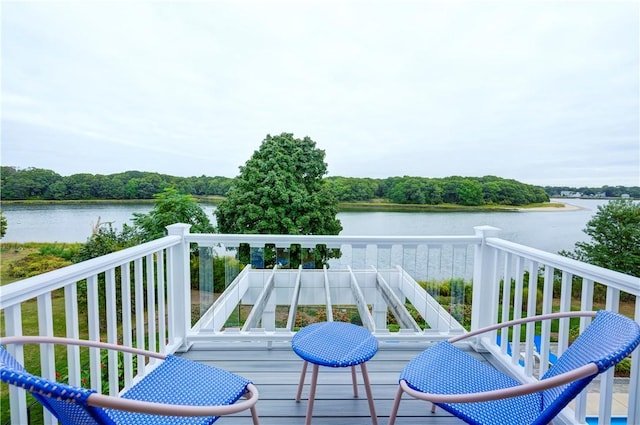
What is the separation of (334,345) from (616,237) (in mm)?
12339

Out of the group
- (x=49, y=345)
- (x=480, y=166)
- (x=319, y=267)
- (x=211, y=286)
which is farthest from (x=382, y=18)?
(x=480, y=166)

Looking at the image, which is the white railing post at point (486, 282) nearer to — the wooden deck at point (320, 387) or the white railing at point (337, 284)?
the white railing at point (337, 284)

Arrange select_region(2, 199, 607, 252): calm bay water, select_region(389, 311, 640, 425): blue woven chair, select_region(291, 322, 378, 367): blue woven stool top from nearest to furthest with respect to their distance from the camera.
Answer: select_region(389, 311, 640, 425): blue woven chair
select_region(291, 322, 378, 367): blue woven stool top
select_region(2, 199, 607, 252): calm bay water

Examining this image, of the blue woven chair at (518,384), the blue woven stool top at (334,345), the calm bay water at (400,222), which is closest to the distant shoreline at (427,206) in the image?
the calm bay water at (400,222)

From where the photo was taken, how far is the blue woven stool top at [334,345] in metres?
1.66

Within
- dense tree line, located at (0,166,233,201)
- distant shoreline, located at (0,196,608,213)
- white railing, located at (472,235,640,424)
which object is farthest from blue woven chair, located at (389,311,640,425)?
dense tree line, located at (0,166,233,201)

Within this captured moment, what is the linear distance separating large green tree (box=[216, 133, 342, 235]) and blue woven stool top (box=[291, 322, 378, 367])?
8.44m

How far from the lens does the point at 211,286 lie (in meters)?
2.94

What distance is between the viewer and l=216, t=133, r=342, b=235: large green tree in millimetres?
10547

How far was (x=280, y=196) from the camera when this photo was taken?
34.9ft

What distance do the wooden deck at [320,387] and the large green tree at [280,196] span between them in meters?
7.72

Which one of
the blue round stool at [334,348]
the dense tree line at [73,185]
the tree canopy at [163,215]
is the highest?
the dense tree line at [73,185]

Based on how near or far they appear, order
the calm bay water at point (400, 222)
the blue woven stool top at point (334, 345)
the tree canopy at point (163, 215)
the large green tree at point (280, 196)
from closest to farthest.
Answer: the blue woven stool top at point (334, 345) < the calm bay water at point (400, 222) < the tree canopy at point (163, 215) < the large green tree at point (280, 196)

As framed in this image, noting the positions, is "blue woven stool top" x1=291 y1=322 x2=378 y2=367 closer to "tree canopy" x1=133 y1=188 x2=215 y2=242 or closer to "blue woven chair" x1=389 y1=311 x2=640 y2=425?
"blue woven chair" x1=389 y1=311 x2=640 y2=425
